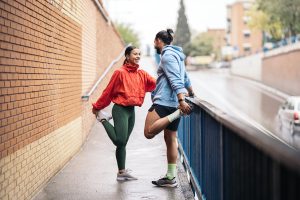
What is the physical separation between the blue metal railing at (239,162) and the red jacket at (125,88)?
42.2 inches

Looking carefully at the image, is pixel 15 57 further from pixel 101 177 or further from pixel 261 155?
pixel 261 155

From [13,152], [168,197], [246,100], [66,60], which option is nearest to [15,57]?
[13,152]

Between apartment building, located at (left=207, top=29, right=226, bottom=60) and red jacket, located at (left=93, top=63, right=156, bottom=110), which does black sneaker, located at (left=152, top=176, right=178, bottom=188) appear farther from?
apartment building, located at (left=207, top=29, right=226, bottom=60)

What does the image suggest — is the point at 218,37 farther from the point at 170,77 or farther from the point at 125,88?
the point at 170,77

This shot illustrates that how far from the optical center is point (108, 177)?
689 cm

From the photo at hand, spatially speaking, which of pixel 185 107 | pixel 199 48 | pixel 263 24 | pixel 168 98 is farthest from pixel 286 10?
pixel 199 48

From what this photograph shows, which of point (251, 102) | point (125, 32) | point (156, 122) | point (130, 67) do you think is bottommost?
point (251, 102)

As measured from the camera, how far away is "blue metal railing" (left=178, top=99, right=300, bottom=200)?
2.06m

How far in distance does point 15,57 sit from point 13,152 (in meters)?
0.99

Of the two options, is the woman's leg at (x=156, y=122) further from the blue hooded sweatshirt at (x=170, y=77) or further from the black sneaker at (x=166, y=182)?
the black sneaker at (x=166, y=182)

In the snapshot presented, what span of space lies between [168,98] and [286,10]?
35.8 metres

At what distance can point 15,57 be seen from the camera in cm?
496

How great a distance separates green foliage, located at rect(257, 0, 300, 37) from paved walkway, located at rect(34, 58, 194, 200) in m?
30.4

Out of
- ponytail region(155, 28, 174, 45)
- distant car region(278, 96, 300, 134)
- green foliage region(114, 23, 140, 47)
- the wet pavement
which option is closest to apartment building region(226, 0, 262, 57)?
green foliage region(114, 23, 140, 47)
